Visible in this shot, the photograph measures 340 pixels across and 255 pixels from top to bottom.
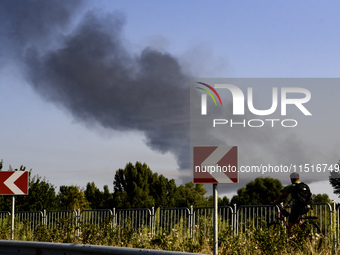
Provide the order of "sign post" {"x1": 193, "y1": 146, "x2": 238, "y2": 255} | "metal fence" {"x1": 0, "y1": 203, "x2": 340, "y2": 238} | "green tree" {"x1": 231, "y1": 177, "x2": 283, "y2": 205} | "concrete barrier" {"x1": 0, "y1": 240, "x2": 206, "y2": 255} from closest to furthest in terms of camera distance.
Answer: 1. "concrete barrier" {"x1": 0, "y1": 240, "x2": 206, "y2": 255}
2. "sign post" {"x1": 193, "y1": 146, "x2": 238, "y2": 255}
3. "metal fence" {"x1": 0, "y1": 203, "x2": 340, "y2": 238}
4. "green tree" {"x1": 231, "y1": 177, "x2": 283, "y2": 205}

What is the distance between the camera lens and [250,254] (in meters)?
12.8

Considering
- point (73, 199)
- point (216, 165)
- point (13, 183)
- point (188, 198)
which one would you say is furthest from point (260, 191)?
point (216, 165)

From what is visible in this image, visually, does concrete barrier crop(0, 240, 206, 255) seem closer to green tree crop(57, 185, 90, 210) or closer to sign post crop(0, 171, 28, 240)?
sign post crop(0, 171, 28, 240)

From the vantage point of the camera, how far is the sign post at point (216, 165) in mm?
10945

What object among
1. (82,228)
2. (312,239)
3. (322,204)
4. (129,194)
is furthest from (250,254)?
(129,194)

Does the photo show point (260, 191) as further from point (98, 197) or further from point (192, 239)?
point (192, 239)

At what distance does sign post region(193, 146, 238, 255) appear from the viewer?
35.9 ft

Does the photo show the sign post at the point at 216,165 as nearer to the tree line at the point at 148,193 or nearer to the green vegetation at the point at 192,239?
the green vegetation at the point at 192,239

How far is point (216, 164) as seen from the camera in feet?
36.0

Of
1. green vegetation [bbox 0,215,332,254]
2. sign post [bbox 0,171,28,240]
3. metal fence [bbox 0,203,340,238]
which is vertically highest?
sign post [bbox 0,171,28,240]

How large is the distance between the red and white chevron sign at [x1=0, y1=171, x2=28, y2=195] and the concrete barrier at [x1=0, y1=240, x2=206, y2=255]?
355cm

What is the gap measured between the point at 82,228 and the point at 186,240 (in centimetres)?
408

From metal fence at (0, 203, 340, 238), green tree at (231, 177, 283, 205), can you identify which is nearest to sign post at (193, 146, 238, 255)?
metal fence at (0, 203, 340, 238)

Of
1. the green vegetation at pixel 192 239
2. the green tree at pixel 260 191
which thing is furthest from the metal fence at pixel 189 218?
the green tree at pixel 260 191
